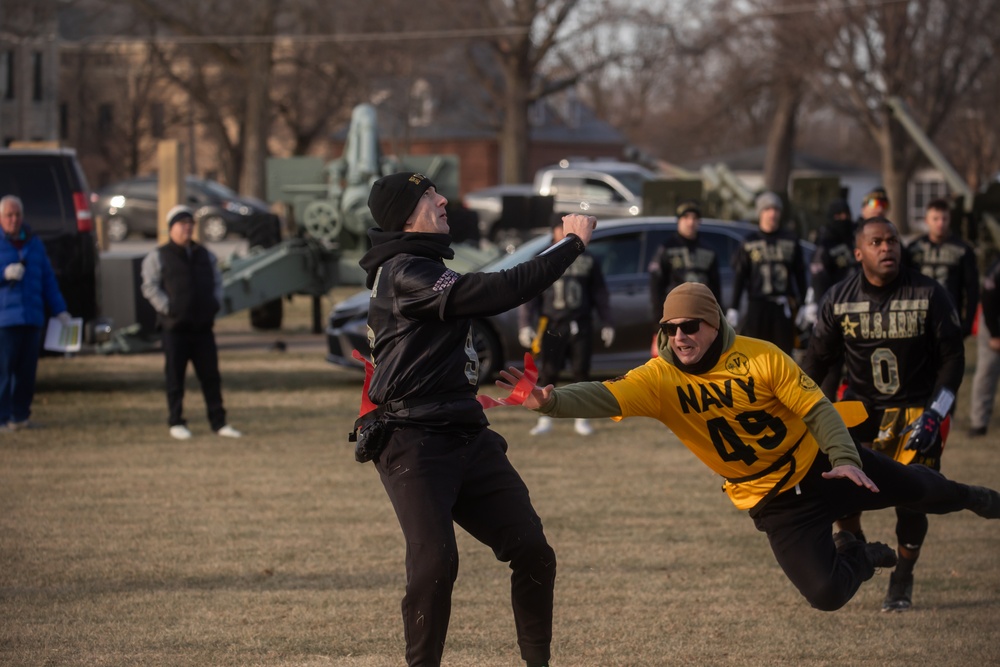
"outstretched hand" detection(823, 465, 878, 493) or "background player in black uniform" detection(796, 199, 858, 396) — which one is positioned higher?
"background player in black uniform" detection(796, 199, 858, 396)

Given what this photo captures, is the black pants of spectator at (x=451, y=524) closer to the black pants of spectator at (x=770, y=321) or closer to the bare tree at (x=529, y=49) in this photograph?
the black pants of spectator at (x=770, y=321)

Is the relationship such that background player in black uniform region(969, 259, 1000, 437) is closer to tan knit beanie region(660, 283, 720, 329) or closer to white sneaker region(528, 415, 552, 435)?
white sneaker region(528, 415, 552, 435)

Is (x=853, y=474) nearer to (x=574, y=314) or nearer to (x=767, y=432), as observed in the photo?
(x=767, y=432)

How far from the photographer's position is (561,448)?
11.4 m

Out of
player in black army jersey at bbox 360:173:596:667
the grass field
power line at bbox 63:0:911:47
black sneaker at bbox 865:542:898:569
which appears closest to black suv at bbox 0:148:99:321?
the grass field

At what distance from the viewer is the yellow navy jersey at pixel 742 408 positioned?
521 cm

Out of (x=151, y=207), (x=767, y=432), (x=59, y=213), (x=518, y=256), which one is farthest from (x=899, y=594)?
(x=151, y=207)

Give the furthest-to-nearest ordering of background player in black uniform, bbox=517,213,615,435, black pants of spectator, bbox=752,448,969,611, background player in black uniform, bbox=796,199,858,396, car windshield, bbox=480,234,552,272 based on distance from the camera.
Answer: car windshield, bbox=480,234,552,272, background player in black uniform, bbox=796,199,858,396, background player in black uniform, bbox=517,213,615,435, black pants of spectator, bbox=752,448,969,611

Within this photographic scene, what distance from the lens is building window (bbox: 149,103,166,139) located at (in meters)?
61.0

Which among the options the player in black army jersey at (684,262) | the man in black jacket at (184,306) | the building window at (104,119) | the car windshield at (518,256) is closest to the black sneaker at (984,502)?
the player in black army jersey at (684,262)

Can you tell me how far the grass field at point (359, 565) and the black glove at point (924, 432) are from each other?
2.87ft

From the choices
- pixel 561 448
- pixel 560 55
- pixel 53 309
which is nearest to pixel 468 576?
pixel 561 448

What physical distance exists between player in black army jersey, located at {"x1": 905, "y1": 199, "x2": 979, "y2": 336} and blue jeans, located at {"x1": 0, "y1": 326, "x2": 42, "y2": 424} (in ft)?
24.7

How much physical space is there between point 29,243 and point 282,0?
35.8 m
